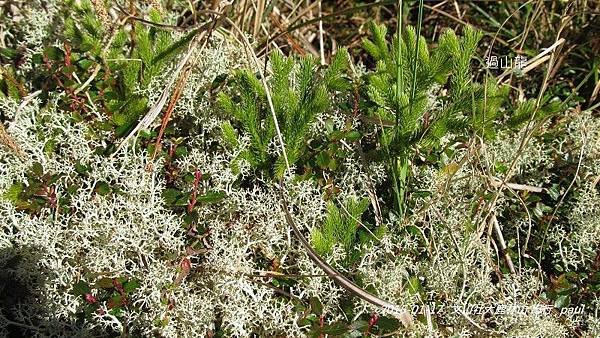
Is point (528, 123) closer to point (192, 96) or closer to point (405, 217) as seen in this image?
point (405, 217)

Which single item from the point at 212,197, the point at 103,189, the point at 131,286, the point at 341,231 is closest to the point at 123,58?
the point at 103,189

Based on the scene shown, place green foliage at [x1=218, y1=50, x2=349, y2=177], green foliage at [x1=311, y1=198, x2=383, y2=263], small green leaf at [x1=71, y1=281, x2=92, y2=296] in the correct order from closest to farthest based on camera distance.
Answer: small green leaf at [x1=71, y1=281, x2=92, y2=296] < green foliage at [x1=311, y1=198, x2=383, y2=263] < green foliage at [x1=218, y1=50, x2=349, y2=177]

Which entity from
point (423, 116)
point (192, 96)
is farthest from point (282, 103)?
point (423, 116)

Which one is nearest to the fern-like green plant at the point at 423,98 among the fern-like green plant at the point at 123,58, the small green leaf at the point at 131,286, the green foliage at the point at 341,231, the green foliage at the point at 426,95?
the green foliage at the point at 426,95

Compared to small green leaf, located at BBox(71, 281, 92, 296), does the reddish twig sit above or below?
above

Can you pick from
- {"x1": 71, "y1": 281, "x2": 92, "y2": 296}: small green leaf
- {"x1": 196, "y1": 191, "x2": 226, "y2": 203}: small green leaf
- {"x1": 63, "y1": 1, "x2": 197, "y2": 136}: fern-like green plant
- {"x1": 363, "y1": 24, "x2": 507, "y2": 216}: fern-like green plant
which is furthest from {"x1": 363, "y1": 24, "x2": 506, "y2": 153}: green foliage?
{"x1": 71, "y1": 281, "x2": 92, "y2": 296}: small green leaf

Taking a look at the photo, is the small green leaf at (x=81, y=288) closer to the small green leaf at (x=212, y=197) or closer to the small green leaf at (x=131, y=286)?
the small green leaf at (x=131, y=286)

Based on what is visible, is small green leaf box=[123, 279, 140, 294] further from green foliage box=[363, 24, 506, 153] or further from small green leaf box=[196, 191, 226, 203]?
green foliage box=[363, 24, 506, 153]

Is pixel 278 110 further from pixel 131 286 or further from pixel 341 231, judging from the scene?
pixel 131 286
